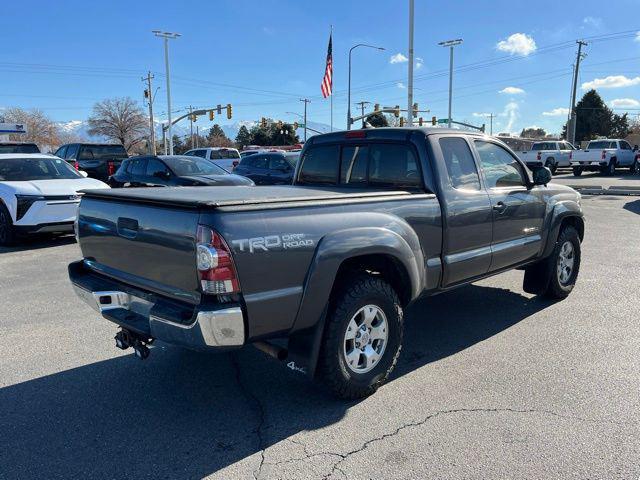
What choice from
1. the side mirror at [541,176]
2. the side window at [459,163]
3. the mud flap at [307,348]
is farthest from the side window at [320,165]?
the side mirror at [541,176]

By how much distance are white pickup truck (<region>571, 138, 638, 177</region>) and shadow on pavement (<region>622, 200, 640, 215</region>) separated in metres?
14.1

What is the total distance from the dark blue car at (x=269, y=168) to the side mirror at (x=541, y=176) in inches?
410

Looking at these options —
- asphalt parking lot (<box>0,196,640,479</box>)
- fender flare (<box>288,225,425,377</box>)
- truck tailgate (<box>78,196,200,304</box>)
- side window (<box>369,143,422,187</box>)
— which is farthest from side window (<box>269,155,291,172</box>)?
fender flare (<box>288,225,425,377</box>)

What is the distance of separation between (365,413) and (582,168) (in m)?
30.9

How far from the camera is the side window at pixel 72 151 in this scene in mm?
17141

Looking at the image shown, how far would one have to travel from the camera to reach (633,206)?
1504 cm

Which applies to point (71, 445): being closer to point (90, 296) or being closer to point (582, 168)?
point (90, 296)

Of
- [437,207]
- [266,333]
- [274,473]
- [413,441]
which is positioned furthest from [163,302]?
[437,207]

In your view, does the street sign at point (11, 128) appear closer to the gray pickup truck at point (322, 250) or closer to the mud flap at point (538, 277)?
the gray pickup truck at point (322, 250)

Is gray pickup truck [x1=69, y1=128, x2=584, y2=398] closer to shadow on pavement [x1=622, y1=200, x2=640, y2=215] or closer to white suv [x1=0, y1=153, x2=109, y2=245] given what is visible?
white suv [x1=0, y1=153, x2=109, y2=245]

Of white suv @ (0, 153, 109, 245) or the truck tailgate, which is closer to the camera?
the truck tailgate

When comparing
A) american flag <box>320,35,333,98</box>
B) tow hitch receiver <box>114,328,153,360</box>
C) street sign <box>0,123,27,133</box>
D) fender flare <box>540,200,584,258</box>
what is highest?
american flag <box>320,35,333,98</box>

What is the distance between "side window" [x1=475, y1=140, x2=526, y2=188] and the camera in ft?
15.5

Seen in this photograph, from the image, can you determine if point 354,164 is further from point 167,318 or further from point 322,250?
point 167,318
